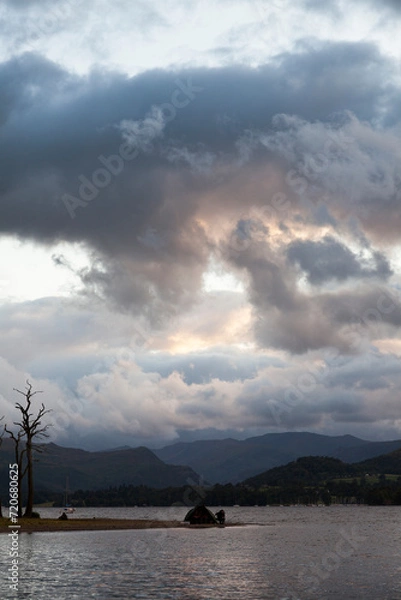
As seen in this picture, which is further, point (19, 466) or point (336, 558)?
point (19, 466)

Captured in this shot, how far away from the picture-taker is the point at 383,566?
67.8 m

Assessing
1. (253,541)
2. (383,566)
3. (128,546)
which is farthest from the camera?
(253,541)

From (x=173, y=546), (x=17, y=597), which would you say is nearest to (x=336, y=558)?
(x=173, y=546)

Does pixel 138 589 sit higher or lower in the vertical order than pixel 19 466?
lower

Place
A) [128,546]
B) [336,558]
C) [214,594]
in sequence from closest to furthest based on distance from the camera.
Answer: [214,594]
[336,558]
[128,546]

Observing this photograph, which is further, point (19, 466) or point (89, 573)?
point (19, 466)

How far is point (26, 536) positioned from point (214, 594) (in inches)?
2080

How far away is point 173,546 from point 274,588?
132 feet

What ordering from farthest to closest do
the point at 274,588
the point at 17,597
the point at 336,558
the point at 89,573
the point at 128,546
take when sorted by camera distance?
the point at 128,546, the point at 336,558, the point at 89,573, the point at 274,588, the point at 17,597

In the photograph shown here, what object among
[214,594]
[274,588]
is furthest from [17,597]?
[274,588]

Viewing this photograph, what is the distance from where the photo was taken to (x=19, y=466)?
96.8 metres

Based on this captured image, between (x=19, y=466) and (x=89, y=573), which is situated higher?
(x=19, y=466)

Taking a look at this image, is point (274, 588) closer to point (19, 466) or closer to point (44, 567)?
point (44, 567)

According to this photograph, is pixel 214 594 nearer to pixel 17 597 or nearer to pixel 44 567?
pixel 17 597
